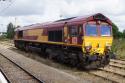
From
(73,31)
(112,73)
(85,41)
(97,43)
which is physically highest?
(73,31)

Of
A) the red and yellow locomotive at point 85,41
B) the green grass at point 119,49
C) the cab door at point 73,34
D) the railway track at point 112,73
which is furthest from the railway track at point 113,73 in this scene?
the green grass at point 119,49

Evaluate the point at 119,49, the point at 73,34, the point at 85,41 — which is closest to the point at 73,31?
the point at 73,34

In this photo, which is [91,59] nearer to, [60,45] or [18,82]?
[60,45]

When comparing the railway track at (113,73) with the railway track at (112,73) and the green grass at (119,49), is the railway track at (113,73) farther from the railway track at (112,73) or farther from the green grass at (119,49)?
the green grass at (119,49)

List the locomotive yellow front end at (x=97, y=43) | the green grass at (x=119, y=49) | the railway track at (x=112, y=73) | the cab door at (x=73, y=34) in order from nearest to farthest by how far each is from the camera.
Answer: the railway track at (x=112, y=73) → the locomotive yellow front end at (x=97, y=43) → the cab door at (x=73, y=34) → the green grass at (x=119, y=49)

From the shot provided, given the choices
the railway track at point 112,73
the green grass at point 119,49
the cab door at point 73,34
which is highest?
the cab door at point 73,34

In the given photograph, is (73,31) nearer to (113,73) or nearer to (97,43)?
(97,43)

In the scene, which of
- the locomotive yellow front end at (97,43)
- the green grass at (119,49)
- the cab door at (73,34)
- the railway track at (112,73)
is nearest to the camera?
the railway track at (112,73)

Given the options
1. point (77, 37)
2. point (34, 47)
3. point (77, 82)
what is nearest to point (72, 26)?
point (77, 37)

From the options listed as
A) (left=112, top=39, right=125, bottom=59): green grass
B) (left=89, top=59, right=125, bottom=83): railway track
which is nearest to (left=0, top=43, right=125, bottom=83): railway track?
(left=89, top=59, right=125, bottom=83): railway track

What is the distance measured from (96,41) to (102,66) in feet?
5.46

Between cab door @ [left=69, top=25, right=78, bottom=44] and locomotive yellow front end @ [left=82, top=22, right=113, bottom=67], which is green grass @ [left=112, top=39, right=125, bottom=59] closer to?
locomotive yellow front end @ [left=82, top=22, right=113, bottom=67]

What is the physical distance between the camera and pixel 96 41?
17781 mm

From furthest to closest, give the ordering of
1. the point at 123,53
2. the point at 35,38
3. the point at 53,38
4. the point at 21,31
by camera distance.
→ the point at 21,31 → the point at 35,38 → the point at 123,53 → the point at 53,38
